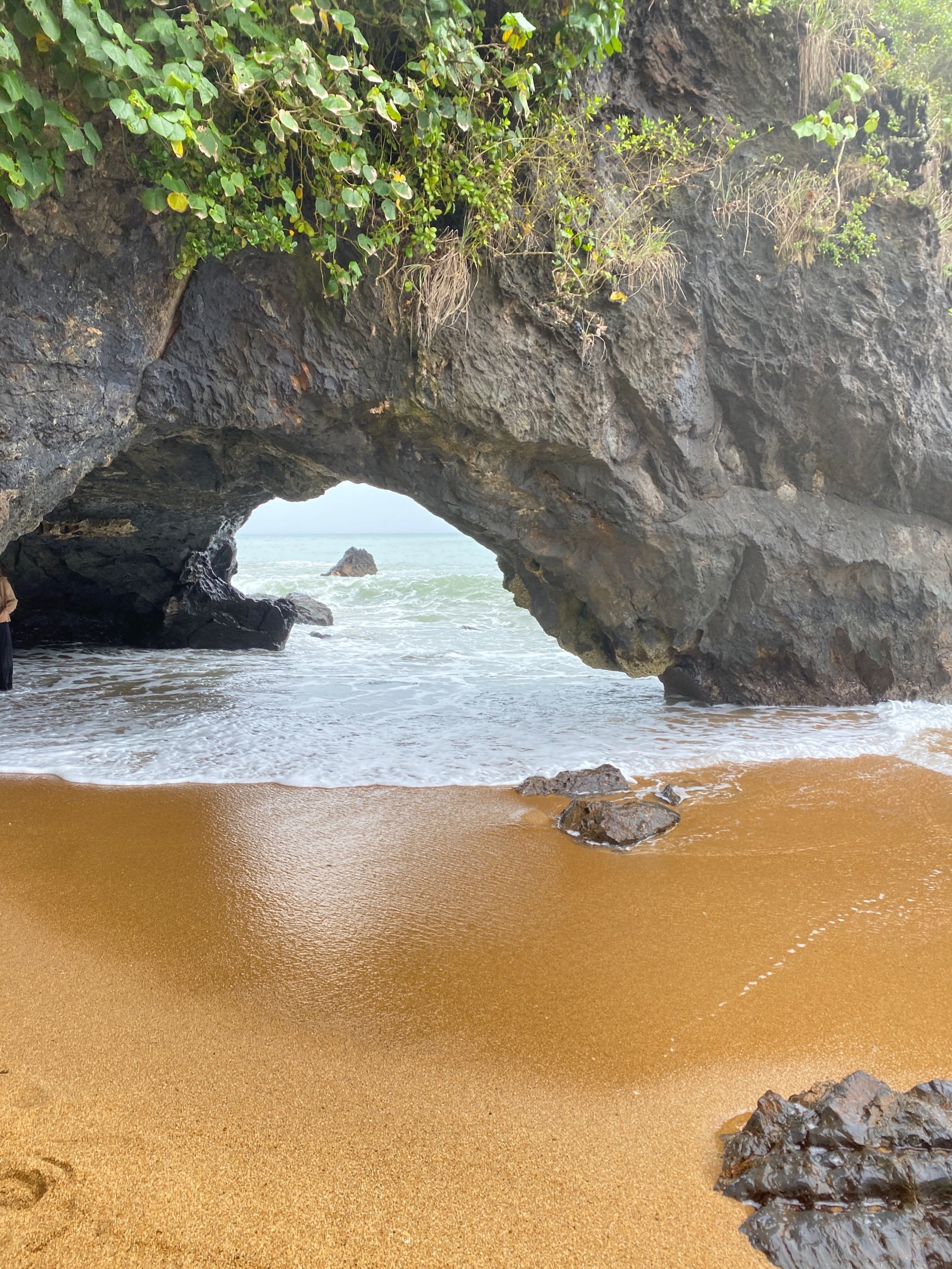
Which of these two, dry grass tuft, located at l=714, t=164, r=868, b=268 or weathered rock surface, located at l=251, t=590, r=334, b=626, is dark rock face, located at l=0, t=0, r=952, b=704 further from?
weathered rock surface, located at l=251, t=590, r=334, b=626

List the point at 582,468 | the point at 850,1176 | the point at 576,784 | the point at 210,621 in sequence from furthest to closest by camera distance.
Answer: the point at 210,621 → the point at 582,468 → the point at 576,784 → the point at 850,1176

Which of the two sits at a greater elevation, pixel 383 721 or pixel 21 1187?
pixel 21 1187

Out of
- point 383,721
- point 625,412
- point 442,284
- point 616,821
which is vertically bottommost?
point 383,721

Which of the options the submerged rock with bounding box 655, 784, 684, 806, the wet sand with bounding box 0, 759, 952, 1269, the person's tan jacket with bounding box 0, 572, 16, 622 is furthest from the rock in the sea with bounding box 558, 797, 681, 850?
the person's tan jacket with bounding box 0, 572, 16, 622

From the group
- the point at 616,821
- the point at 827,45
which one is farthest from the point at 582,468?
the point at 827,45

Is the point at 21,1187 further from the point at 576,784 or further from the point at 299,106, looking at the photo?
the point at 299,106

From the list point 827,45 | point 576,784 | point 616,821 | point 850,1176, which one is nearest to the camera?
point 850,1176

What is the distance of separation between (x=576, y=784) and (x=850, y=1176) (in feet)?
10.2

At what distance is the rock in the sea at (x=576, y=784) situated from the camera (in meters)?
4.70

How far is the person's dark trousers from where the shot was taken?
761cm

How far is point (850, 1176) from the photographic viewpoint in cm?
164

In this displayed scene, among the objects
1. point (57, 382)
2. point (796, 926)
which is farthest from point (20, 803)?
point (796, 926)

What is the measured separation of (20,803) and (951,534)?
8.02 metres

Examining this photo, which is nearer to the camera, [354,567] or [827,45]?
[827,45]
